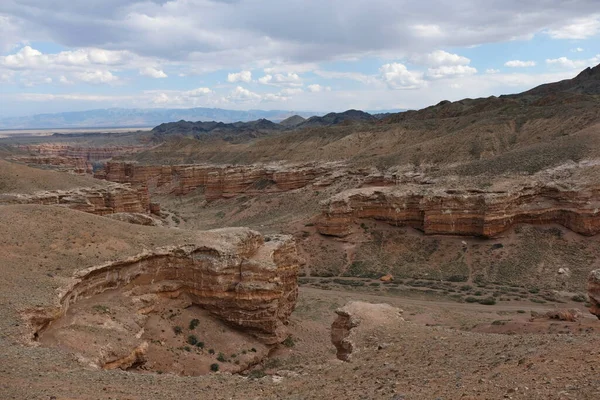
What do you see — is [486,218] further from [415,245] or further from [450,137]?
[450,137]

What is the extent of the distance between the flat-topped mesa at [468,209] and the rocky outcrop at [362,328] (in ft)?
81.3

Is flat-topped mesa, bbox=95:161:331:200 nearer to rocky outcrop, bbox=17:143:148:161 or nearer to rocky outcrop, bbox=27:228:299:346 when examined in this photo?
rocky outcrop, bbox=27:228:299:346

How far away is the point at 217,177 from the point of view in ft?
282

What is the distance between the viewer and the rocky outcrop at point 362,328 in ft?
64.2

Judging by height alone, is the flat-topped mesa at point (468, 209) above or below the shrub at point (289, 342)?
above

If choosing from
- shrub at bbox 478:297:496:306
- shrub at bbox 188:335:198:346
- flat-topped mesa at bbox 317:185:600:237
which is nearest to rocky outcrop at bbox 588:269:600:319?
shrub at bbox 478:297:496:306

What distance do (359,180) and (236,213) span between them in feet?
64.8

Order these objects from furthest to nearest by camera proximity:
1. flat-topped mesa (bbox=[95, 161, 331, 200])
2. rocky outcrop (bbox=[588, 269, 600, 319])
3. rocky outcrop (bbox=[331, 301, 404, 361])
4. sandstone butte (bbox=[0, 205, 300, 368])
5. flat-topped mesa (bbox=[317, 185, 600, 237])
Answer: flat-topped mesa (bbox=[95, 161, 331, 200]) → flat-topped mesa (bbox=[317, 185, 600, 237]) → sandstone butte (bbox=[0, 205, 300, 368]) → rocky outcrop (bbox=[588, 269, 600, 319]) → rocky outcrop (bbox=[331, 301, 404, 361])

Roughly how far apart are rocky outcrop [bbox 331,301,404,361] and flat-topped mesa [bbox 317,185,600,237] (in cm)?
2478

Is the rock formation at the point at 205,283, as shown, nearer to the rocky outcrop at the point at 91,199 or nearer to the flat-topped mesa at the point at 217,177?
the rocky outcrop at the point at 91,199

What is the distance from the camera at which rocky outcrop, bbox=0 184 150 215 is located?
43.8 metres

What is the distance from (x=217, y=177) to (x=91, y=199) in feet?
123

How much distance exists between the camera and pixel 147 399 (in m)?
12.8

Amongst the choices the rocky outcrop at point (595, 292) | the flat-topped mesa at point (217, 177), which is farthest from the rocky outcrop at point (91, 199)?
the rocky outcrop at point (595, 292)
